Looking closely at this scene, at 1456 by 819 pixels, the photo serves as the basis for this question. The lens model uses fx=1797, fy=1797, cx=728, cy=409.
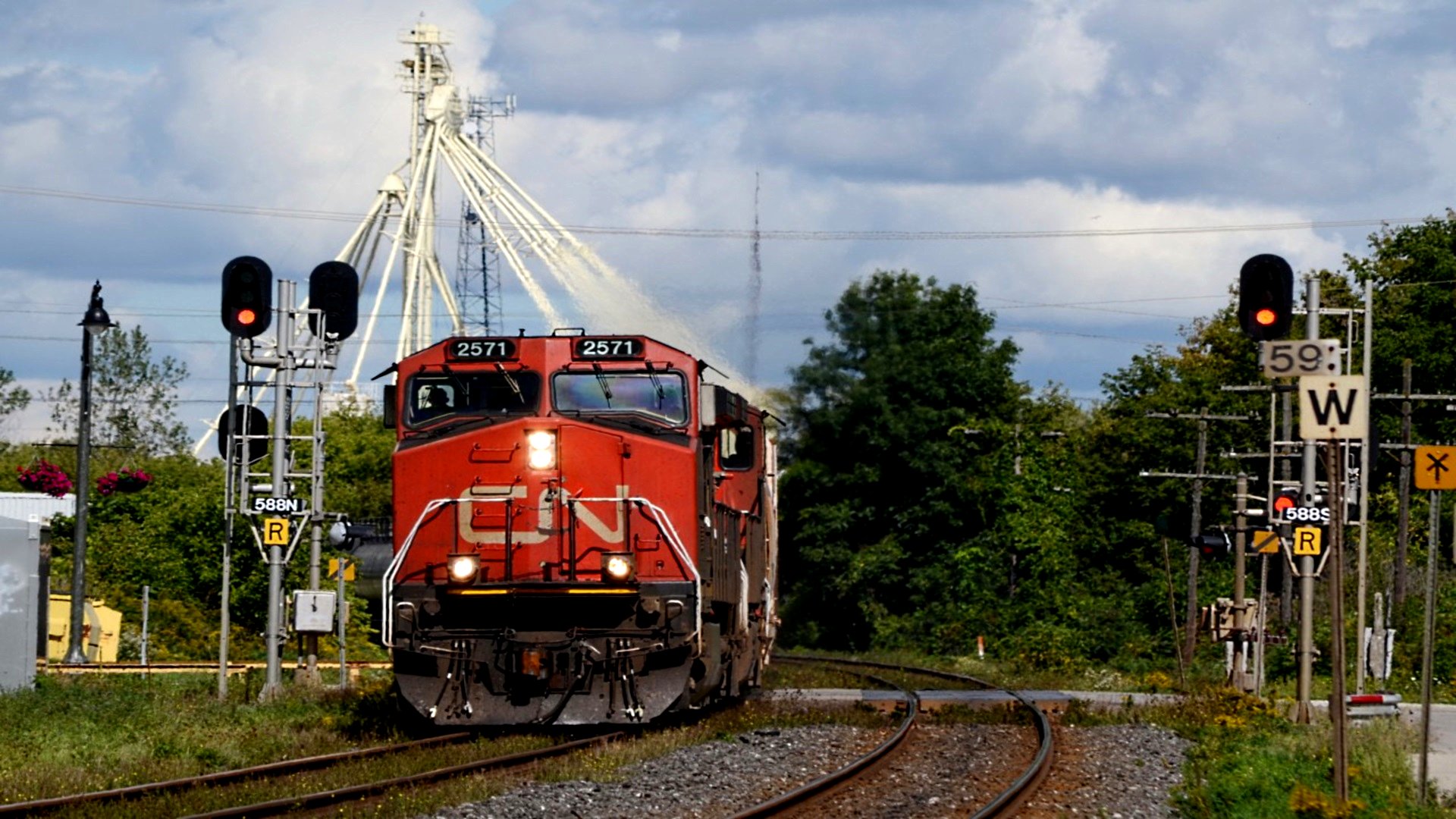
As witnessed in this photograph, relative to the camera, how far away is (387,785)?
1470 cm

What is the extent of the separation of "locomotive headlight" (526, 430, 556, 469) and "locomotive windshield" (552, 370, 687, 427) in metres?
0.58

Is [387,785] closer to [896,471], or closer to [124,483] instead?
[124,483]

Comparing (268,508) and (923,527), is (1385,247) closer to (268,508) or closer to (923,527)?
(923,527)

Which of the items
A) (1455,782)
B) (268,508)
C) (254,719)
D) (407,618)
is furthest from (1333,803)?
(268,508)

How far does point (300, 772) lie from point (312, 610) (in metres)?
8.95

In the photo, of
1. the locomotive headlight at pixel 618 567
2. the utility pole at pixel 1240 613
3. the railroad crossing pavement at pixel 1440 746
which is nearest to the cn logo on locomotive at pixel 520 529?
the locomotive headlight at pixel 618 567

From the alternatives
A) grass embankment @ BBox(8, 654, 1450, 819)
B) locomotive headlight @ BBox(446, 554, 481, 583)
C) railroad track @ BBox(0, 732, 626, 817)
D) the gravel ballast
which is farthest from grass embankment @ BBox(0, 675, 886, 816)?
locomotive headlight @ BBox(446, 554, 481, 583)

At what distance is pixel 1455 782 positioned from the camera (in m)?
16.3

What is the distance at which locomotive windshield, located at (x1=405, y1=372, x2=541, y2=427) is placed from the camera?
61.4ft

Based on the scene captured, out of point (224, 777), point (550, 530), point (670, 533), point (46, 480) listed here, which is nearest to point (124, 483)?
point (46, 480)

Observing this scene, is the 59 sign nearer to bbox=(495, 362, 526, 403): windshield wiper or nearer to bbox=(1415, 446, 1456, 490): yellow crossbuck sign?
bbox=(1415, 446, 1456, 490): yellow crossbuck sign

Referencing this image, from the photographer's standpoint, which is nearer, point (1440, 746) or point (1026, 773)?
point (1026, 773)

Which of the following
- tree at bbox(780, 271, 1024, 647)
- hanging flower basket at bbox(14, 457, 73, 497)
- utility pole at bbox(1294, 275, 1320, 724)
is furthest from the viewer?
tree at bbox(780, 271, 1024, 647)

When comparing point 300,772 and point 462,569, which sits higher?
point 462,569
